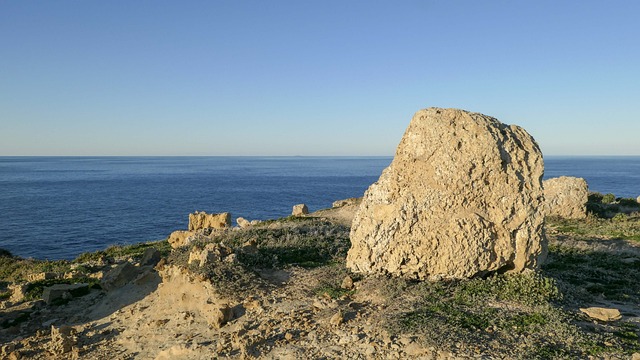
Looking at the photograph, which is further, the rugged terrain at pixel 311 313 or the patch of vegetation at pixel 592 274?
the patch of vegetation at pixel 592 274

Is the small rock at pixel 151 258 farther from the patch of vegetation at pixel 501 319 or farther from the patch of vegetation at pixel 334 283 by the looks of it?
the patch of vegetation at pixel 501 319

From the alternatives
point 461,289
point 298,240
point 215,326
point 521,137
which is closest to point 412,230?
point 461,289

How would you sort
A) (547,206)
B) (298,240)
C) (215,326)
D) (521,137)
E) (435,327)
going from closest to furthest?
(435,327) → (215,326) → (521,137) → (298,240) → (547,206)

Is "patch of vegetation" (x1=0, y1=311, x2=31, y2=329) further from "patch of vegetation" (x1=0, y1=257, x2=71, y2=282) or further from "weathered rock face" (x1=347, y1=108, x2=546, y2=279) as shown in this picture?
"weathered rock face" (x1=347, y1=108, x2=546, y2=279)

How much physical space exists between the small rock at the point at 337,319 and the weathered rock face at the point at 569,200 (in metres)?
28.8

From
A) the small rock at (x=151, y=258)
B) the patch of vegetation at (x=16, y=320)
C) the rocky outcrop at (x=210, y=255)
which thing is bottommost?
the patch of vegetation at (x=16, y=320)

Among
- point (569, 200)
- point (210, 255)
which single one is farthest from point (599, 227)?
point (210, 255)

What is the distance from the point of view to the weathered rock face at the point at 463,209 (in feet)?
41.2

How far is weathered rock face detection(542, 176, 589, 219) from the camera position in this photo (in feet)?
107

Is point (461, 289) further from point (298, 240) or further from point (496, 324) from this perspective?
point (298, 240)

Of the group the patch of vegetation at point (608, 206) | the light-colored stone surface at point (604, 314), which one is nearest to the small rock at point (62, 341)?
the light-colored stone surface at point (604, 314)

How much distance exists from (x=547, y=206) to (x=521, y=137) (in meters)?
23.2

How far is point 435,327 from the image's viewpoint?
9.62 m

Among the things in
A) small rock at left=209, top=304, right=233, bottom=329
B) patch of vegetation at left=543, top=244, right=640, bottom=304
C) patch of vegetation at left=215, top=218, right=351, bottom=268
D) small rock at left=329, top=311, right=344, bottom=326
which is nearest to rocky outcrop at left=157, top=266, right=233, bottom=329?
small rock at left=209, top=304, right=233, bottom=329
